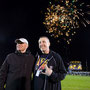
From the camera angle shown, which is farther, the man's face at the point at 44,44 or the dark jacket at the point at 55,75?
the man's face at the point at 44,44

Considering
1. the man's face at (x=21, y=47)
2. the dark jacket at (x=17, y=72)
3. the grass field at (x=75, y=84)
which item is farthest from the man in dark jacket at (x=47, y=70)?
the grass field at (x=75, y=84)

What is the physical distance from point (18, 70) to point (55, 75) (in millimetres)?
898

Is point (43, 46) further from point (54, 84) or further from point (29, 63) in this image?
point (54, 84)

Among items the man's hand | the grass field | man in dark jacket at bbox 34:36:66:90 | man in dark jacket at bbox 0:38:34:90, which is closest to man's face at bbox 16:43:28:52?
man in dark jacket at bbox 0:38:34:90

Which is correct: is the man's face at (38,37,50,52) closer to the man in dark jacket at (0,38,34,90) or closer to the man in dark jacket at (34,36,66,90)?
the man in dark jacket at (34,36,66,90)

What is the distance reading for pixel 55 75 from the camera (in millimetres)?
3041

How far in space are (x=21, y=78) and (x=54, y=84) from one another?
779mm

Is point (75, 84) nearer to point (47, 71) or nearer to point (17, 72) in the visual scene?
point (17, 72)

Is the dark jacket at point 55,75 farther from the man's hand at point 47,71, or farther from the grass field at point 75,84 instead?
the grass field at point 75,84

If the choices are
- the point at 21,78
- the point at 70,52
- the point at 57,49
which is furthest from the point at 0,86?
the point at 70,52

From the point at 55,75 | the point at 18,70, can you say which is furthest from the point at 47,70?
the point at 18,70

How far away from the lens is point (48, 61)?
3.18 meters

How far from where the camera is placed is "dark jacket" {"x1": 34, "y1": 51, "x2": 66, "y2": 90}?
3024mm

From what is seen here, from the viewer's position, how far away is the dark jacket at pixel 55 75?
302 cm
